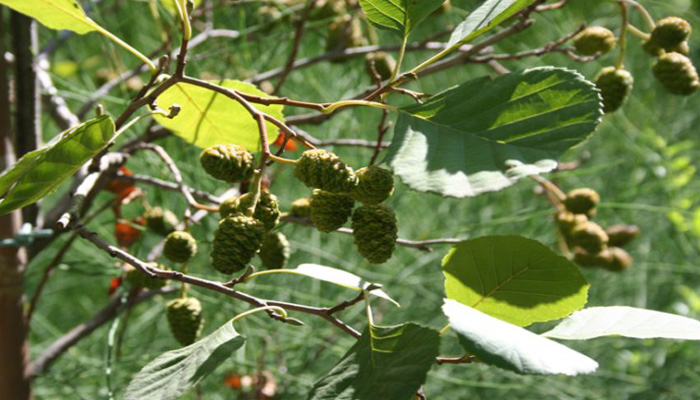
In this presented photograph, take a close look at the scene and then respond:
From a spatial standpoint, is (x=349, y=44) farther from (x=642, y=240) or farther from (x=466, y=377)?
(x=642, y=240)

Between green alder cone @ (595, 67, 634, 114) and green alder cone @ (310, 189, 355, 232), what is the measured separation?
34 cm

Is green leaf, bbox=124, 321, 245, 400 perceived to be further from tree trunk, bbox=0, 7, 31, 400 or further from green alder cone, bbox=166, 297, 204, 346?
tree trunk, bbox=0, 7, 31, 400

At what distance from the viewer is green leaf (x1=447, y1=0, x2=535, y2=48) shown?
0.51 m

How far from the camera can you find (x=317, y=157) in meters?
0.54

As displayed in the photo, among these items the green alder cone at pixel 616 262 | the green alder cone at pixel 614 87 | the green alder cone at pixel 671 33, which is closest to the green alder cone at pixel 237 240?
the green alder cone at pixel 614 87

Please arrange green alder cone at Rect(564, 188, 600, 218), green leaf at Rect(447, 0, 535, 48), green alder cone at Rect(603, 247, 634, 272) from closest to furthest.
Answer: green leaf at Rect(447, 0, 535, 48)
green alder cone at Rect(564, 188, 600, 218)
green alder cone at Rect(603, 247, 634, 272)

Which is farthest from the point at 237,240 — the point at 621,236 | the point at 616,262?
the point at 621,236

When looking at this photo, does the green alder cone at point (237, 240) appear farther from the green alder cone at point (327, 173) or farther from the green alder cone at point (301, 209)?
the green alder cone at point (301, 209)

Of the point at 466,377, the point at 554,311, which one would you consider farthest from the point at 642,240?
the point at 554,311

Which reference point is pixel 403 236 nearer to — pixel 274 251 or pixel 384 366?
pixel 274 251

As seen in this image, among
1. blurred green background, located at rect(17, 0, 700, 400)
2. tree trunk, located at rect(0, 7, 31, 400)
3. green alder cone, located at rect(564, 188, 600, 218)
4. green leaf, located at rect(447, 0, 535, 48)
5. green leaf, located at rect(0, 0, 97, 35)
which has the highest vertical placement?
green leaf, located at rect(0, 0, 97, 35)

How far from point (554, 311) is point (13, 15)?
0.73 metres

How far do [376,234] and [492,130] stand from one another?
0.39ft

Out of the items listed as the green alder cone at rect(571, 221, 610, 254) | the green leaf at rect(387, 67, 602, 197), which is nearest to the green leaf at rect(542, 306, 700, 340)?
the green leaf at rect(387, 67, 602, 197)
